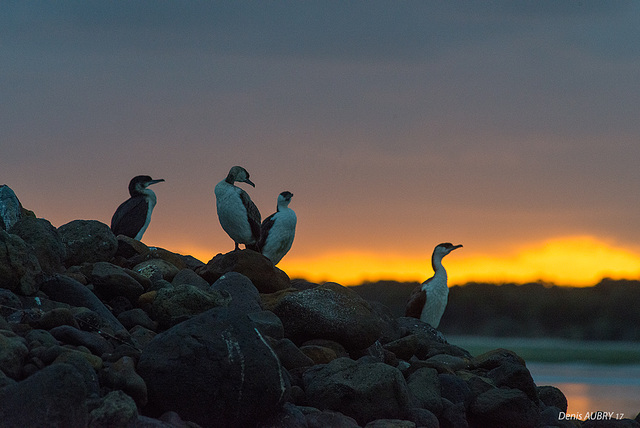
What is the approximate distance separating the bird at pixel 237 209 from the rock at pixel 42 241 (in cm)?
505

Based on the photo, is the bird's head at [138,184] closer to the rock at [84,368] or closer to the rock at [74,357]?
the rock at [74,357]

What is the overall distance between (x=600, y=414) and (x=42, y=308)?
9644 mm

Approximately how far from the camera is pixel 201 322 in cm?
986

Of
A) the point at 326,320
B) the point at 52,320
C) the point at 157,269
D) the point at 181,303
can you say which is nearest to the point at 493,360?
the point at 326,320

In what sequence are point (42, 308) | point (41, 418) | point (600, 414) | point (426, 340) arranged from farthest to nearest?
point (426, 340) < point (600, 414) < point (42, 308) < point (41, 418)

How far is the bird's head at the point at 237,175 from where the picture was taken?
60.4 ft

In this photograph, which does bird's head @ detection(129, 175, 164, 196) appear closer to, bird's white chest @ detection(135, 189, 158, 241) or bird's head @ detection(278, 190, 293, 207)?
bird's white chest @ detection(135, 189, 158, 241)

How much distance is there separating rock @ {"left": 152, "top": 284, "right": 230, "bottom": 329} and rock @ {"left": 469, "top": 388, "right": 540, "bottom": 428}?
13.9 ft

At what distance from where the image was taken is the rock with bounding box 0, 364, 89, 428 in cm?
829

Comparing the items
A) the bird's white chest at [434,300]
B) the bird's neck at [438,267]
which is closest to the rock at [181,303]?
the bird's white chest at [434,300]

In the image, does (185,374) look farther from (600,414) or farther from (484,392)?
(600,414)

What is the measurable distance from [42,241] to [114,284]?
1.29 metres

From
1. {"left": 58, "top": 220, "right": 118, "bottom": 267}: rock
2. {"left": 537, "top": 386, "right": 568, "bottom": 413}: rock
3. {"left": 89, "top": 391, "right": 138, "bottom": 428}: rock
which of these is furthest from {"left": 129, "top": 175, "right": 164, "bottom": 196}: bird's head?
{"left": 89, "top": 391, "right": 138, "bottom": 428}: rock

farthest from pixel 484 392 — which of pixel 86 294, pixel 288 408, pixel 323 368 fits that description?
pixel 86 294
